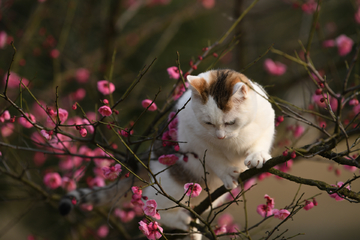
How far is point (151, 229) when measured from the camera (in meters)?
1.75

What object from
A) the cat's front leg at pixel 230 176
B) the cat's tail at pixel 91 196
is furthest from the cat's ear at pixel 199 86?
the cat's tail at pixel 91 196

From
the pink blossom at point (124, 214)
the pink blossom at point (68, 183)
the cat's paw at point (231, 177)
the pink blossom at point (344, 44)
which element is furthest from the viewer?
the pink blossom at point (344, 44)

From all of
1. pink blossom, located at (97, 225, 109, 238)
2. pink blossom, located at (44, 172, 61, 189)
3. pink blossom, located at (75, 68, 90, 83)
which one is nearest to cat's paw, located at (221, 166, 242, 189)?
pink blossom, located at (44, 172, 61, 189)

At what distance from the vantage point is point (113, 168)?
203 centimetres

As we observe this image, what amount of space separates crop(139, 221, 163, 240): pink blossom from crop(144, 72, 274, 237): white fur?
29cm

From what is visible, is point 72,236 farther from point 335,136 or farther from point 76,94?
point 335,136

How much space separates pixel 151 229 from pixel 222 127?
75cm

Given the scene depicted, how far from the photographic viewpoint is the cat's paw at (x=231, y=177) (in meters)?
2.01

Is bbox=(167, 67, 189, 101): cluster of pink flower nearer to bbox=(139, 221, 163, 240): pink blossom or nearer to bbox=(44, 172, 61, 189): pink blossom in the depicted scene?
bbox=(139, 221, 163, 240): pink blossom

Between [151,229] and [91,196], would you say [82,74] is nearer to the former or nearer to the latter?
→ [91,196]

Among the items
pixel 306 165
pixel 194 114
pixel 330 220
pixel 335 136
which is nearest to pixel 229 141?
pixel 194 114

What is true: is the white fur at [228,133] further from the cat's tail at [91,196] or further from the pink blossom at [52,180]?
the pink blossom at [52,180]

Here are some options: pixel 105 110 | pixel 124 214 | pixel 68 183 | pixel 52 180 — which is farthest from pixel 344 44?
pixel 52 180

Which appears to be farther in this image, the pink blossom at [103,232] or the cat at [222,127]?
the pink blossom at [103,232]
